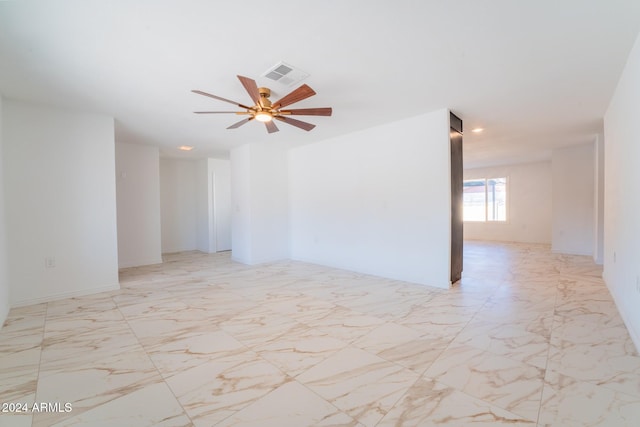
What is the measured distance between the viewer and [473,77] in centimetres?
294

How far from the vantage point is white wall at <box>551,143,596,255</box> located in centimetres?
635

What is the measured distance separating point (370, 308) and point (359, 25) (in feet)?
9.23

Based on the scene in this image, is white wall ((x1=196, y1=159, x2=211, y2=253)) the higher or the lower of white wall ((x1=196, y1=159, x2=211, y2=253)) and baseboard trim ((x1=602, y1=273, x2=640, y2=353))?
the higher

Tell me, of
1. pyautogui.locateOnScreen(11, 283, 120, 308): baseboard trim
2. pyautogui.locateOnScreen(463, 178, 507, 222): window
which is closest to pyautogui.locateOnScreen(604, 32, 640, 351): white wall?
pyautogui.locateOnScreen(463, 178, 507, 222): window

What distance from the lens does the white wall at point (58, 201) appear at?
351cm

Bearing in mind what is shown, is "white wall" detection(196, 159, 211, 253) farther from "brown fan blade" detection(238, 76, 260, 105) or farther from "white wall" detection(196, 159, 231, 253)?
"brown fan blade" detection(238, 76, 260, 105)

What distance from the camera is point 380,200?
481 cm

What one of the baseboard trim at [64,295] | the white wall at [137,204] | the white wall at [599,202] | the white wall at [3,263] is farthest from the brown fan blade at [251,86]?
the white wall at [599,202]

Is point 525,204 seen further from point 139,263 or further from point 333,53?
point 139,263

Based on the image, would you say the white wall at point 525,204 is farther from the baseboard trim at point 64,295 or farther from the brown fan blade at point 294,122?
the baseboard trim at point 64,295

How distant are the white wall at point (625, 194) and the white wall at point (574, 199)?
11.0ft

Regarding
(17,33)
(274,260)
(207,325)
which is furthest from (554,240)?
(17,33)

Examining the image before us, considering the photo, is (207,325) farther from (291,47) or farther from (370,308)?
(291,47)

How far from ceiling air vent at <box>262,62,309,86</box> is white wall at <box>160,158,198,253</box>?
606cm
